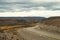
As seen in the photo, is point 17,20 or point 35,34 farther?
point 17,20

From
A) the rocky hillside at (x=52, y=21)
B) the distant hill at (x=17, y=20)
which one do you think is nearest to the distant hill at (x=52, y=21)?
the rocky hillside at (x=52, y=21)

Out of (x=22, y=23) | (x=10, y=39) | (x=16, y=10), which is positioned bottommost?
(x=10, y=39)

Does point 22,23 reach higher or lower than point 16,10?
lower

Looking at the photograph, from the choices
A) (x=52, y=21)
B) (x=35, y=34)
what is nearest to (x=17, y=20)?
(x=35, y=34)

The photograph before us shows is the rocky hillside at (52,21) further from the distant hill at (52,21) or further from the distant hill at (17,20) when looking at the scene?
the distant hill at (17,20)

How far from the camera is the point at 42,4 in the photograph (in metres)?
3.20

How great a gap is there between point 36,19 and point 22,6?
0.35 metres

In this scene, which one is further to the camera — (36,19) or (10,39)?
(36,19)

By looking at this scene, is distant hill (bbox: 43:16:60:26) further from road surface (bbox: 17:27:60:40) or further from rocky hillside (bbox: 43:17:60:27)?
road surface (bbox: 17:27:60:40)

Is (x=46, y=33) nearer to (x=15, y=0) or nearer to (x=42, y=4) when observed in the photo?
(x=42, y=4)

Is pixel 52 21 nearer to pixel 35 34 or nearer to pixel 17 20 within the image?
→ pixel 35 34

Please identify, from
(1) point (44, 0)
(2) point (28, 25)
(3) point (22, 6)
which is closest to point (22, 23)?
(2) point (28, 25)

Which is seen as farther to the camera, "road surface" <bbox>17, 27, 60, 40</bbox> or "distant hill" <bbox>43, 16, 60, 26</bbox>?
"distant hill" <bbox>43, 16, 60, 26</bbox>

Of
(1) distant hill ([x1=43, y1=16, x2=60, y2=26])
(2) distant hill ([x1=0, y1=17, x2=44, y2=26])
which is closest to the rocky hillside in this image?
(1) distant hill ([x1=43, y1=16, x2=60, y2=26])
